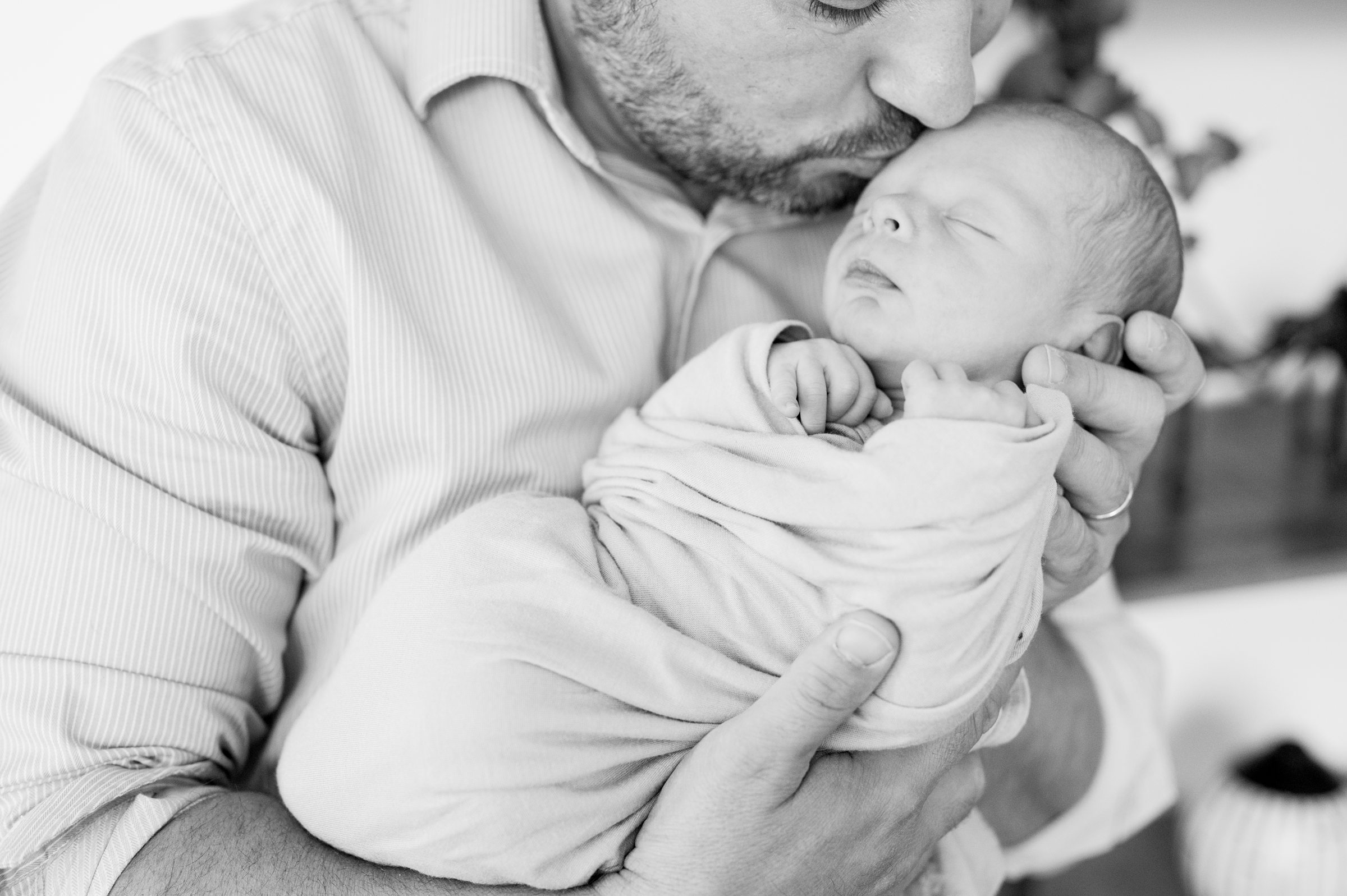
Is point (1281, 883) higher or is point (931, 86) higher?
point (931, 86)

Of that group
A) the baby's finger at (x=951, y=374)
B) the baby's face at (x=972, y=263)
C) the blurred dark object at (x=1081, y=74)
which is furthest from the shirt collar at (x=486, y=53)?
the blurred dark object at (x=1081, y=74)

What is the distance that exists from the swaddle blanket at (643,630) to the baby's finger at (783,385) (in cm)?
2

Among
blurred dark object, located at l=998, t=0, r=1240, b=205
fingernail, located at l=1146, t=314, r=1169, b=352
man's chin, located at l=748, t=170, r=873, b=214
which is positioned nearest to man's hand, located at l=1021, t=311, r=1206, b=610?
fingernail, located at l=1146, t=314, r=1169, b=352

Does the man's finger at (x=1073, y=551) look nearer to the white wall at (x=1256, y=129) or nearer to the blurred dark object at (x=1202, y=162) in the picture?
the blurred dark object at (x=1202, y=162)

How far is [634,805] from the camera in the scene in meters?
0.88

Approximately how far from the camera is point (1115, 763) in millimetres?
1303

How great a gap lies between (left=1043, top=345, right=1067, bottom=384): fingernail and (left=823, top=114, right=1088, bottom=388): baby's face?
0.19 feet

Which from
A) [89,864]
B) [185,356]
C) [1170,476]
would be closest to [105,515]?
[185,356]

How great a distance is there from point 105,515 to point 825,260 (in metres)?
0.83

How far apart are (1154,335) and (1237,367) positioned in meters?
1.37

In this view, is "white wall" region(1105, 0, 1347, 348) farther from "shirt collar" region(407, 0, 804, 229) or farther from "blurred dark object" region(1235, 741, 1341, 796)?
"shirt collar" region(407, 0, 804, 229)

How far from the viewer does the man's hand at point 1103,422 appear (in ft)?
3.24

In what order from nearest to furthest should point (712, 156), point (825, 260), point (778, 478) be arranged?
point (778, 478)
point (712, 156)
point (825, 260)

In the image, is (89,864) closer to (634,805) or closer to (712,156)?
(634,805)
